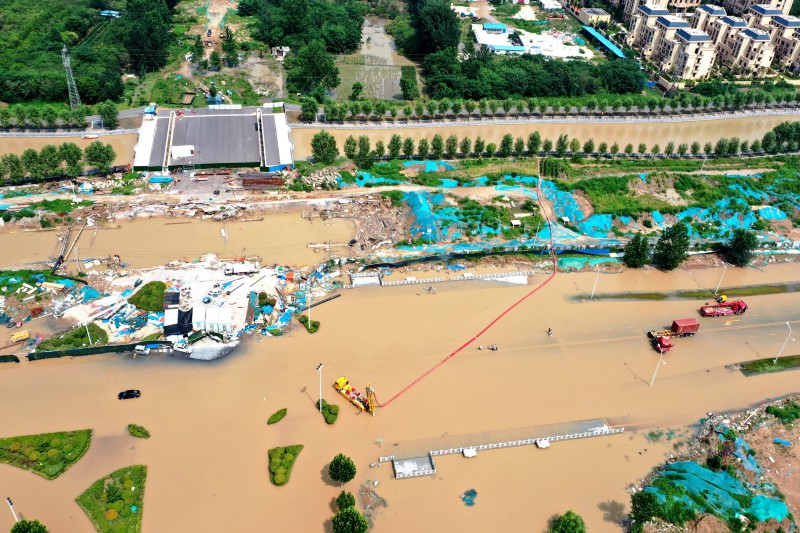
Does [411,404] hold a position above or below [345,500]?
below

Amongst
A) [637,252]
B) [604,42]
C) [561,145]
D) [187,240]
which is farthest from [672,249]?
[604,42]

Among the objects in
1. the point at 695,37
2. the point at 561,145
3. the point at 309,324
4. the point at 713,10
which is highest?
the point at 713,10

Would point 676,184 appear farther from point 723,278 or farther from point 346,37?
point 346,37

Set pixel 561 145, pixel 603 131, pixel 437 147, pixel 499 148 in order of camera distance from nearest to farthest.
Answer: pixel 437 147
pixel 561 145
pixel 499 148
pixel 603 131

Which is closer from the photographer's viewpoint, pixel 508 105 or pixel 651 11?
pixel 508 105

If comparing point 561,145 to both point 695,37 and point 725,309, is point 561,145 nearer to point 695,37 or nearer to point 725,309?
point 725,309

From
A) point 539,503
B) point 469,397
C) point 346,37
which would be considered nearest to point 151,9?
point 346,37

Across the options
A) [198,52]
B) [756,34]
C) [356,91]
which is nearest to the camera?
[356,91]
